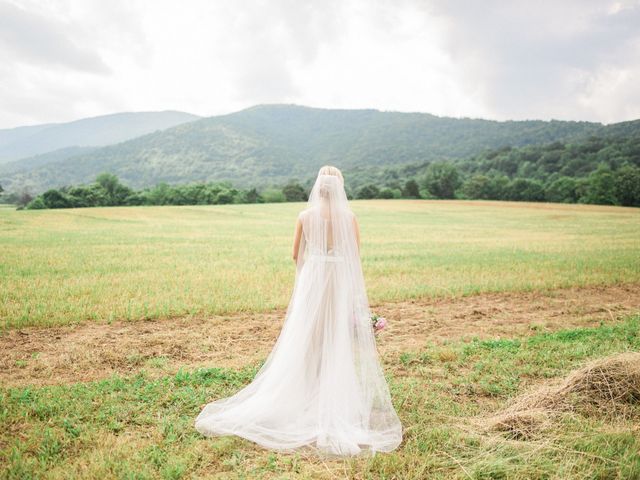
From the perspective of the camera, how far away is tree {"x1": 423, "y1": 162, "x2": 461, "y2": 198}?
85750mm

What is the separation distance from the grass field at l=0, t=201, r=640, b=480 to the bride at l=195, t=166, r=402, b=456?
0.31 m

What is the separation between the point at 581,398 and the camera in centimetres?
529

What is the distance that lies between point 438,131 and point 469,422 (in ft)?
506

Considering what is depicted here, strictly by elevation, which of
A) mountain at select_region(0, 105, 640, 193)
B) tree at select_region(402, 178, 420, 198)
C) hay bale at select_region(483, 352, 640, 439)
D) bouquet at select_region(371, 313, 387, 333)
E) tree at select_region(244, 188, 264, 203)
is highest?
mountain at select_region(0, 105, 640, 193)

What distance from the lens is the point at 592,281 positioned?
45.3 ft

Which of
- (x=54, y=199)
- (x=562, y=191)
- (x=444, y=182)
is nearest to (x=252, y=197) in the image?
(x=54, y=199)

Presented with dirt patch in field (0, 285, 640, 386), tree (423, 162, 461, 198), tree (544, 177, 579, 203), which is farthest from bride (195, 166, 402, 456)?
tree (423, 162, 461, 198)

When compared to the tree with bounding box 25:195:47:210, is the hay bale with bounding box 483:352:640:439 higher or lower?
lower

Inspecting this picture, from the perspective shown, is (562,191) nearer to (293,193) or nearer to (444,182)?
(444,182)

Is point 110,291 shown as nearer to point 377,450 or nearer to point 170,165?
point 377,450

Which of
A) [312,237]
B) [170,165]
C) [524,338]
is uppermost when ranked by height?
[170,165]

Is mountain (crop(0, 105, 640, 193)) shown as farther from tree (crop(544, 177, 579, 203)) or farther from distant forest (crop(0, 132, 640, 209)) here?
tree (crop(544, 177, 579, 203))

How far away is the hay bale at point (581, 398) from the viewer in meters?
4.90

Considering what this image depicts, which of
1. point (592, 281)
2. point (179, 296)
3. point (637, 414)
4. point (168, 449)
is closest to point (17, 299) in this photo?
point (179, 296)
